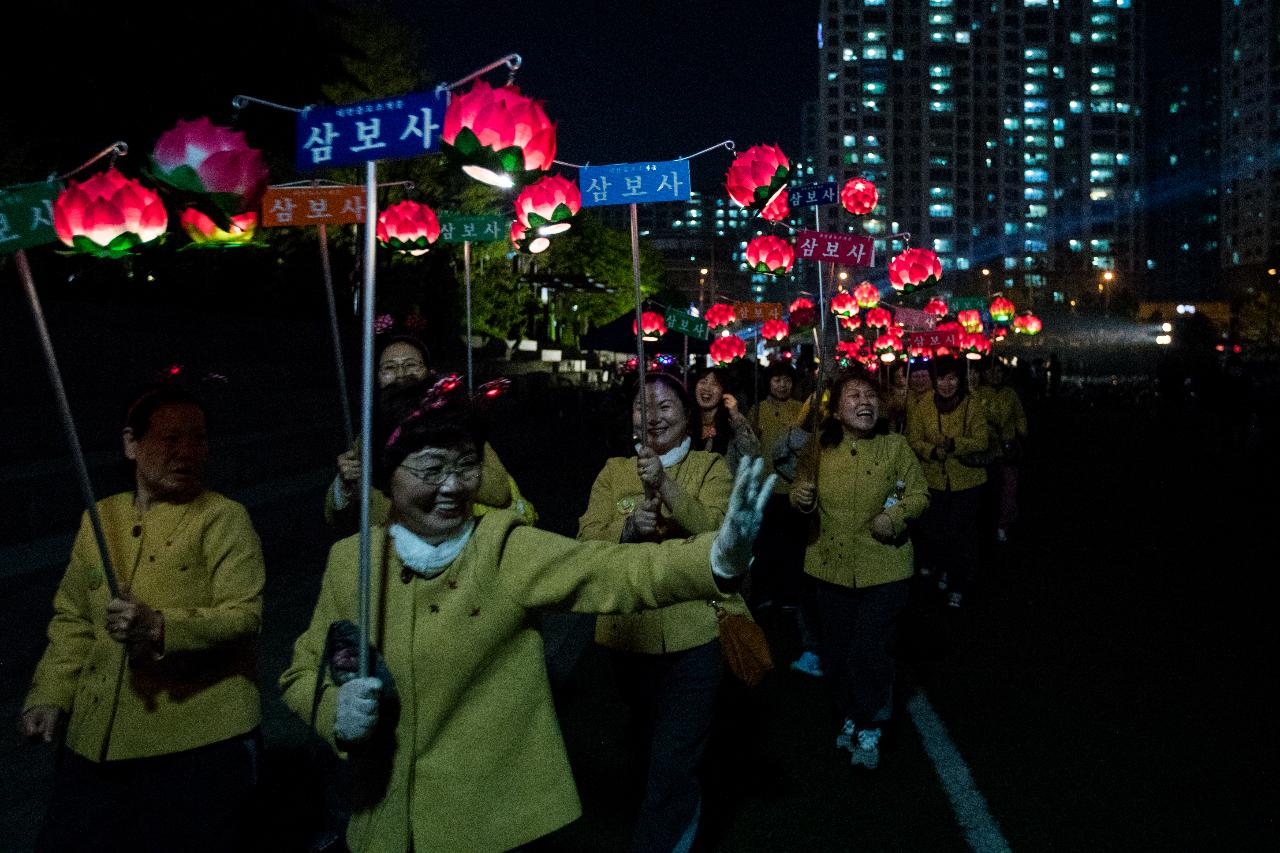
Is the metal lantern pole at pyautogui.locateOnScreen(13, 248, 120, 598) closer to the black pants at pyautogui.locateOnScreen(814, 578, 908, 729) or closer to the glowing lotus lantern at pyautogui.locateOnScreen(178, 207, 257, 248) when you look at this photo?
the glowing lotus lantern at pyautogui.locateOnScreen(178, 207, 257, 248)

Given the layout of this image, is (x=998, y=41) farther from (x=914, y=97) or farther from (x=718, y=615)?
(x=718, y=615)

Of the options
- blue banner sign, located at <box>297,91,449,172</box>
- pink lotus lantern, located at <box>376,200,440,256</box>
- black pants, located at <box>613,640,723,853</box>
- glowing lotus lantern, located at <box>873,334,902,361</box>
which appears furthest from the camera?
glowing lotus lantern, located at <box>873,334,902,361</box>

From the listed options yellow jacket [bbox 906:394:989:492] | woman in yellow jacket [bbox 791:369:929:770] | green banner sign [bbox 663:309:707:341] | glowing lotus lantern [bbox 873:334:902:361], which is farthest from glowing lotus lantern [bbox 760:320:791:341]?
glowing lotus lantern [bbox 873:334:902:361]

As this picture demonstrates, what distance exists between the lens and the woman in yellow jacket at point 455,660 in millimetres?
2652

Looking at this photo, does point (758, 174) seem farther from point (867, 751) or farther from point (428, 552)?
point (428, 552)

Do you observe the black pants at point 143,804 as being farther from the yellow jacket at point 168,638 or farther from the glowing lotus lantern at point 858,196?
the glowing lotus lantern at point 858,196

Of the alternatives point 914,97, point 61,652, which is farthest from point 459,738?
point 914,97

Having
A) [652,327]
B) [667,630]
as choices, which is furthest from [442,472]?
[652,327]

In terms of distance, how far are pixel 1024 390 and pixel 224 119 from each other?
3713 centimetres

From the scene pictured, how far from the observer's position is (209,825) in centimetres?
318

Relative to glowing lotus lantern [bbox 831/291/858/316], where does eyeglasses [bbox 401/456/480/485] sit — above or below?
below

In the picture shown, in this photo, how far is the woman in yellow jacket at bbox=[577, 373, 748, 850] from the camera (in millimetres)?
4137

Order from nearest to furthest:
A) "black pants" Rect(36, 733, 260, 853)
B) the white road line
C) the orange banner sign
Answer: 1. "black pants" Rect(36, 733, 260, 853)
2. the white road line
3. the orange banner sign

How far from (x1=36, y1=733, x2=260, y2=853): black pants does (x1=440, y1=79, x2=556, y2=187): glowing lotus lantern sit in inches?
117
